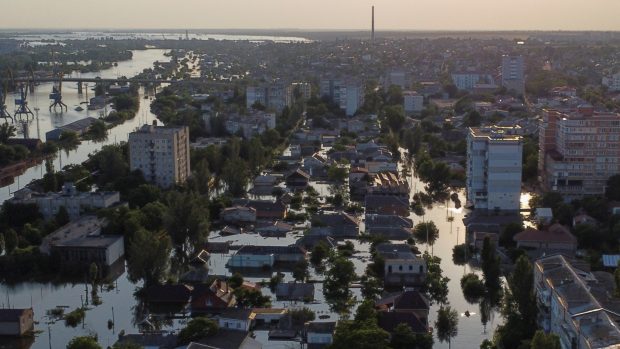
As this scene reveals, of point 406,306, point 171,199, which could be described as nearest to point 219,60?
point 171,199

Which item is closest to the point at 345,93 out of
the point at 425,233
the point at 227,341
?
the point at 425,233

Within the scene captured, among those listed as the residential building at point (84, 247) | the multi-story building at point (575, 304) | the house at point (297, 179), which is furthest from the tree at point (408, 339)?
the house at point (297, 179)

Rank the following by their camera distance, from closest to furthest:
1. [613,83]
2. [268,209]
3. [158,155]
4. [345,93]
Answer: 1. [268,209]
2. [158,155]
3. [345,93]
4. [613,83]

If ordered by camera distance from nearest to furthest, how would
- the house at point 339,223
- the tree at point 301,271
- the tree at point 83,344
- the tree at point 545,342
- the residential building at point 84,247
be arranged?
the tree at point 545,342 < the tree at point 83,344 < the tree at point 301,271 < the residential building at point 84,247 < the house at point 339,223

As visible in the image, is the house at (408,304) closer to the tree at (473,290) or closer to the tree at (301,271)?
the tree at (473,290)

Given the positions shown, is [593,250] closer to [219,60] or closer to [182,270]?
[182,270]

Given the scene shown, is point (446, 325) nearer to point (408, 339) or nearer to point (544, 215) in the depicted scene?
point (408, 339)
